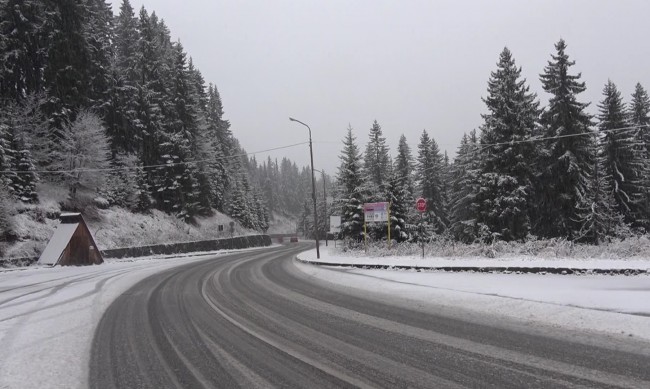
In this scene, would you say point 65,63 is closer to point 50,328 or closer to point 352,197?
point 352,197

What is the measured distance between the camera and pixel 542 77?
34.5 meters

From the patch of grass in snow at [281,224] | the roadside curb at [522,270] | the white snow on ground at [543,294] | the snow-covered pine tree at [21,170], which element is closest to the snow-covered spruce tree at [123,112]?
the snow-covered pine tree at [21,170]

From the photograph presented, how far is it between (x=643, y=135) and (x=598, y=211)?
1590cm

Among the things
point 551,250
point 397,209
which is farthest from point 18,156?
Result: point 551,250

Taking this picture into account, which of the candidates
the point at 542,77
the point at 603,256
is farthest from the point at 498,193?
the point at 603,256

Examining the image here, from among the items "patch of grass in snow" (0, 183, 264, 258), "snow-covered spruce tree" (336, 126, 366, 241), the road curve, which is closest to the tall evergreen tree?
"patch of grass in snow" (0, 183, 264, 258)

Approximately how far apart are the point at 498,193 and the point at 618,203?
12.3 meters

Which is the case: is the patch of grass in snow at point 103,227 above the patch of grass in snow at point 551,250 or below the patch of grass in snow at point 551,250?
above

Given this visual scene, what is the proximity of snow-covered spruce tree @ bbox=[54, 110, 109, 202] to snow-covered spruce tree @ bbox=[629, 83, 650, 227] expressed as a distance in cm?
4526

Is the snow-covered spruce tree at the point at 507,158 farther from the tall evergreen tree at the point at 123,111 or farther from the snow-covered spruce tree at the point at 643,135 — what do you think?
the tall evergreen tree at the point at 123,111

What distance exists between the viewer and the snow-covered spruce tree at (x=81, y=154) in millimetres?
33156

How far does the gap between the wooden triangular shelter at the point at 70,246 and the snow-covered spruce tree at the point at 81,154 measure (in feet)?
25.9

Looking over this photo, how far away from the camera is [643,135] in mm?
41656

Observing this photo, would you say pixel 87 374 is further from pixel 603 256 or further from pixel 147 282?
pixel 603 256
